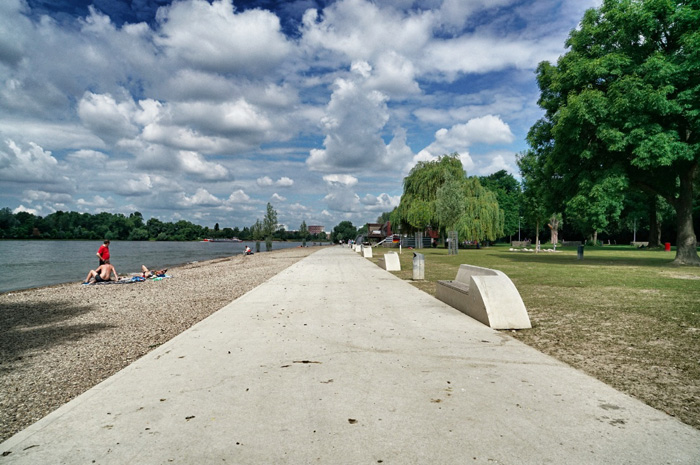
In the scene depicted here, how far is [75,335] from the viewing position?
685 cm

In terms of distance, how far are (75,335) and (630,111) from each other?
21.9 metres

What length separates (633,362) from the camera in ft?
15.8

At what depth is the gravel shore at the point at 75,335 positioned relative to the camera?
4125 millimetres

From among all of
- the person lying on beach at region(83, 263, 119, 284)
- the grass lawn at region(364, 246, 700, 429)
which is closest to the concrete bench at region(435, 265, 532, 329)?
the grass lawn at region(364, 246, 700, 429)

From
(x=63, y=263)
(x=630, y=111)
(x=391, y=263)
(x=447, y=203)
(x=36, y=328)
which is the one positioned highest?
(x=630, y=111)

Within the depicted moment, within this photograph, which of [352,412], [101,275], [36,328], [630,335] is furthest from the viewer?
[101,275]

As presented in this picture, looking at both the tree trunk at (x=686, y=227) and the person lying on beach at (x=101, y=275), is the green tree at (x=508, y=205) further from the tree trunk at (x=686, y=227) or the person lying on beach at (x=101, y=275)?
the person lying on beach at (x=101, y=275)

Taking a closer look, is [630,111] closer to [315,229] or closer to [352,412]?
[352,412]

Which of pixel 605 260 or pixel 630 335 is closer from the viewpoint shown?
pixel 630 335

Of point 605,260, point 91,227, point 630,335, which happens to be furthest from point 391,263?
point 91,227

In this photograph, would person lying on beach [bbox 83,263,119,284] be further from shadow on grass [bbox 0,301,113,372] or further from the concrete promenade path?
the concrete promenade path

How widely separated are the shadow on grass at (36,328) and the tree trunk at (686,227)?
932 inches

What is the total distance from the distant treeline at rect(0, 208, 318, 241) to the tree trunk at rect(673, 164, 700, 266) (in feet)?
287

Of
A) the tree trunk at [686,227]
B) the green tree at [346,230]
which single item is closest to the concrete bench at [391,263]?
the tree trunk at [686,227]
